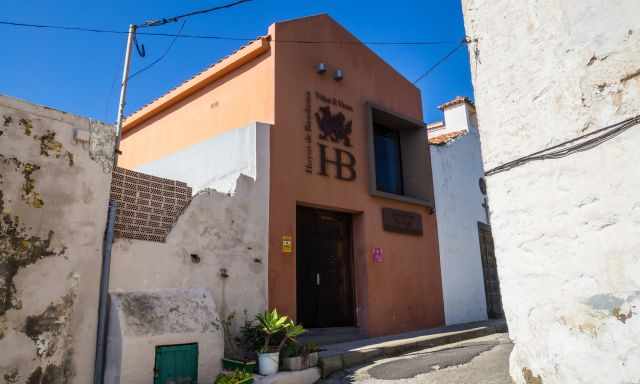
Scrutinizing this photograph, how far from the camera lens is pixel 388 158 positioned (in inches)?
452

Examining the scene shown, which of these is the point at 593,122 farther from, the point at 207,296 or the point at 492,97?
the point at 207,296

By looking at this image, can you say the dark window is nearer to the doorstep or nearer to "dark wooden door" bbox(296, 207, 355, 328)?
"dark wooden door" bbox(296, 207, 355, 328)

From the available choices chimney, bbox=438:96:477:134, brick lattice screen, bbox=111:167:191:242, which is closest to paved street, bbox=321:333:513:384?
brick lattice screen, bbox=111:167:191:242

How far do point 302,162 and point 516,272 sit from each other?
5.30m

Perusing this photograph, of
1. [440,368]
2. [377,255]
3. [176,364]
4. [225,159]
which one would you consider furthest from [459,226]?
[176,364]

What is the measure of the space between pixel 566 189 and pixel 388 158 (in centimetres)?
828

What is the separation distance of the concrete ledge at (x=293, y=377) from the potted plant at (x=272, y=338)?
148mm

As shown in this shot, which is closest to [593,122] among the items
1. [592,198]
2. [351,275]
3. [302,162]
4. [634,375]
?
[592,198]

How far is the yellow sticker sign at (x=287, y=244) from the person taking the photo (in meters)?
7.63

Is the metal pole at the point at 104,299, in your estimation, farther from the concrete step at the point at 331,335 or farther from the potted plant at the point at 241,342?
the concrete step at the point at 331,335

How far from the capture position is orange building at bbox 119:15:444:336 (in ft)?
26.1

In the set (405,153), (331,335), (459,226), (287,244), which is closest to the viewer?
(287,244)

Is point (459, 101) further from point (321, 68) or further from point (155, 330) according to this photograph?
point (155, 330)

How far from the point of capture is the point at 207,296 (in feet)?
19.9
